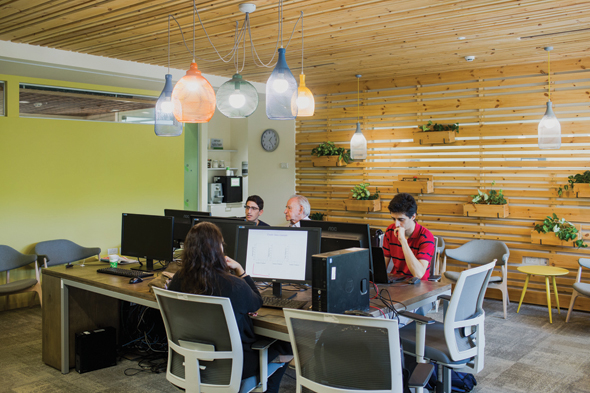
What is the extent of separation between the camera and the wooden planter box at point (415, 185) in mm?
7215

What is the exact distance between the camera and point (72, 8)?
174 inches

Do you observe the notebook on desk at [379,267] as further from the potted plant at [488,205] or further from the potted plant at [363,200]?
the potted plant at [363,200]

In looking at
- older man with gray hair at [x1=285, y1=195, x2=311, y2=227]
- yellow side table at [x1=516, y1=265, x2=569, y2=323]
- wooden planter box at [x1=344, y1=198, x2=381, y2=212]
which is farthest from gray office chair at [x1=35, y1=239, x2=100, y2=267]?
yellow side table at [x1=516, y1=265, x2=569, y2=323]

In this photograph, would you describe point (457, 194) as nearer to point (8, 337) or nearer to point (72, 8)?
point (72, 8)

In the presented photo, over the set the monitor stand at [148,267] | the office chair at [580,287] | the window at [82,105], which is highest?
the window at [82,105]

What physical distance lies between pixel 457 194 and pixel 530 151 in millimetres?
1130

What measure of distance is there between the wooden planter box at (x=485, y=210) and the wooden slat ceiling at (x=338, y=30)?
194 cm

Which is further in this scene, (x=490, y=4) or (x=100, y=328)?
(x=100, y=328)

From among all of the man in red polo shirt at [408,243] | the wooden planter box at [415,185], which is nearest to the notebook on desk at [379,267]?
the man in red polo shirt at [408,243]

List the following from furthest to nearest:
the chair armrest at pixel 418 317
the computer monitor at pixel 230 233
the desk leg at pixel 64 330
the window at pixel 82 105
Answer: the window at pixel 82 105 → the desk leg at pixel 64 330 → the computer monitor at pixel 230 233 → the chair armrest at pixel 418 317

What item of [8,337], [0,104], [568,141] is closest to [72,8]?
[0,104]

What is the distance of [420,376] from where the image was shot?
2438 mm

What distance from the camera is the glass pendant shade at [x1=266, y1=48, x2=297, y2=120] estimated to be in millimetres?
3277

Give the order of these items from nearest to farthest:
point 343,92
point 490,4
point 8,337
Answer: point 490,4
point 8,337
point 343,92
